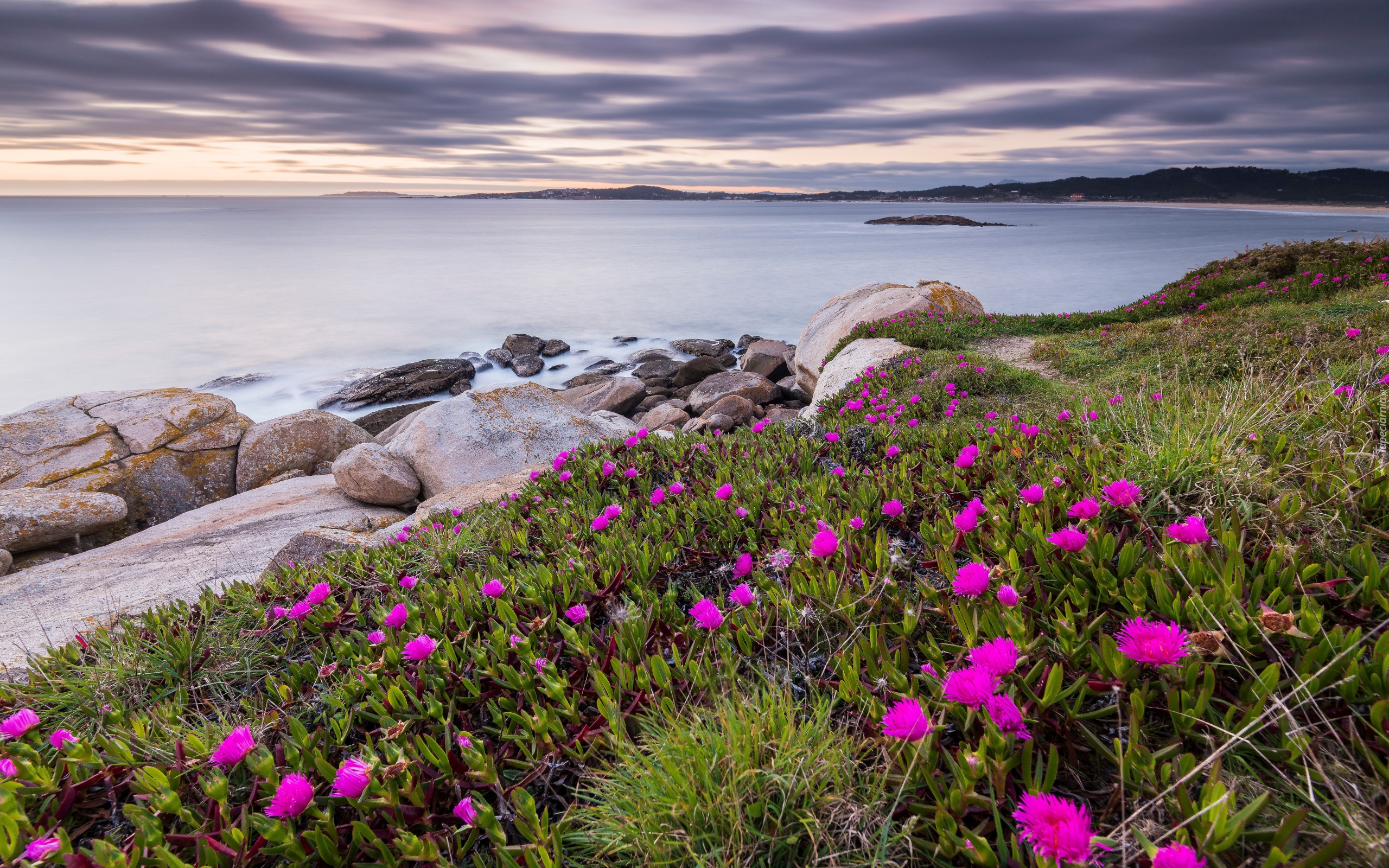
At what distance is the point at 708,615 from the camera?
2.16 metres

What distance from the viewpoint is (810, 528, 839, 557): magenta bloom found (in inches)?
94.7

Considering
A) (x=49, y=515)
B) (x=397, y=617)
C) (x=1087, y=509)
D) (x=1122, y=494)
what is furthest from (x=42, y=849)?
(x=49, y=515)

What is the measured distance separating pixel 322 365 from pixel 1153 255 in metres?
53.4

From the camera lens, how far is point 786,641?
7.01 ft

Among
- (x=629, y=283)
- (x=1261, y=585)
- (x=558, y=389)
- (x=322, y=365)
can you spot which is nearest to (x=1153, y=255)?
(x=629, y=283)

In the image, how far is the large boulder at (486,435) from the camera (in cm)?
883

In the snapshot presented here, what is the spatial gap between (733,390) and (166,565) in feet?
37.3

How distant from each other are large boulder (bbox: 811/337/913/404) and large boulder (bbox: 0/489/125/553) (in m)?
9.64

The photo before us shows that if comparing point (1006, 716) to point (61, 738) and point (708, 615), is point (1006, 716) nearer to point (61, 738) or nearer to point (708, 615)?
point (708, 615)

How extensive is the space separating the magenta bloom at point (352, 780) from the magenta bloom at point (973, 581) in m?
1.76

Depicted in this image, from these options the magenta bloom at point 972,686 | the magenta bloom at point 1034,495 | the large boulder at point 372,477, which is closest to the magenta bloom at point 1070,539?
the magenta bloom at point 1034,495

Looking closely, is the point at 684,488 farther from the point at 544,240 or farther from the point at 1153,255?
the point at 544,240

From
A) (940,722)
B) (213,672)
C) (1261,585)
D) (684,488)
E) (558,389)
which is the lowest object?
(558,389)

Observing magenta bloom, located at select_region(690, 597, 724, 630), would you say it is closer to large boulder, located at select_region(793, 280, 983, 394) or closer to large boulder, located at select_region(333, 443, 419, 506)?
large boulder, located at select_region(333, 443, 419, 506)
